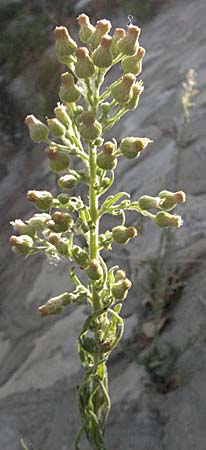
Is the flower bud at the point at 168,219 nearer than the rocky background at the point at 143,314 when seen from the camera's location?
Yes

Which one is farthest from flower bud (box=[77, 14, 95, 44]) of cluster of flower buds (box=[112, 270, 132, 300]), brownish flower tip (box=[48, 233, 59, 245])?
cluster of flower buds (box=[112, 270, 132, 300])

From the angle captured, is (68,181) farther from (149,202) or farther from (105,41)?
(105,41)

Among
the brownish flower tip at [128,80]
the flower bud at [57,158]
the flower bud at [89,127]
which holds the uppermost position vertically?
the brownish flower tip at [128,80]

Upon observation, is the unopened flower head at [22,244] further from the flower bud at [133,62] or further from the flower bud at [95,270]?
the flower bud at [133,62]

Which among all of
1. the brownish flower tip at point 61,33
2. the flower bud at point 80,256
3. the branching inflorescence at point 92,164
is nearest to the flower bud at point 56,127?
the branching inflorescence at point 92,164

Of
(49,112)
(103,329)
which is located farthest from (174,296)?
(49,112)

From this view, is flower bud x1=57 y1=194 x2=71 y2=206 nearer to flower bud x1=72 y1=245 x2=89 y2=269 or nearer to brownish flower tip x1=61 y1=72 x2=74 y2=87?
flower bud x1=72 y1=245 x2=89 y2=269
